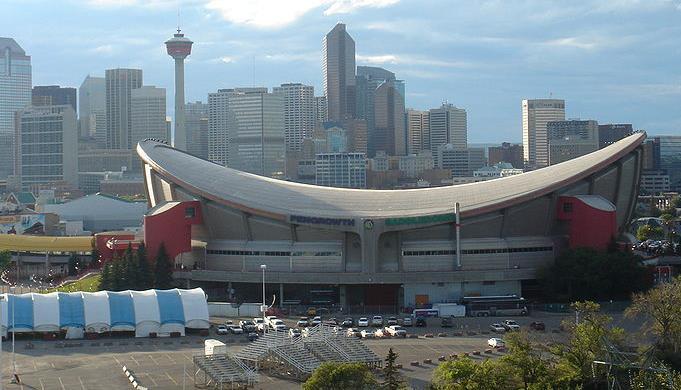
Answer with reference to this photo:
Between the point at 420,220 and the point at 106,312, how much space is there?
2238 centimetres

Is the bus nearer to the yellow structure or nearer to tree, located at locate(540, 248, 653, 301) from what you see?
tree, located at locate(540, 248, 653, 301)

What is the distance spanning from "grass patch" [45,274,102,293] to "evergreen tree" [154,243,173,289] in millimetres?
4110

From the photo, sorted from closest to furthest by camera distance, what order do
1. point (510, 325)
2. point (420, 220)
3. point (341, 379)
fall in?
point (341, 379) < point (510, 325) < point (420, 220)

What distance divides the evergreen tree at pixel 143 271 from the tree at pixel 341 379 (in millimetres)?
38168

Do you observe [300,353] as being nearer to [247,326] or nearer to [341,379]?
[247,326]

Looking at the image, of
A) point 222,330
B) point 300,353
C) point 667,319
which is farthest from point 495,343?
point 222,330

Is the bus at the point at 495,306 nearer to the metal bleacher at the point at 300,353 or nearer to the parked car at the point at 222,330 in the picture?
the parked car at the point at 222,330

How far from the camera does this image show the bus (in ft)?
223

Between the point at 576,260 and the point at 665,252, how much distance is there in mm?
19660

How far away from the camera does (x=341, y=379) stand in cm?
3591

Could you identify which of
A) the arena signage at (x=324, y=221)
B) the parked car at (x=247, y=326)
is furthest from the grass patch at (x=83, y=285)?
the parked car at (x=247, y=326)

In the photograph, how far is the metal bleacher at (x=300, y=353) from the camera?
1898 inches

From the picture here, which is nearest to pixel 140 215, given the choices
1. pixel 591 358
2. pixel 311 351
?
pixel 311 351

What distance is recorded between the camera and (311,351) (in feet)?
164
